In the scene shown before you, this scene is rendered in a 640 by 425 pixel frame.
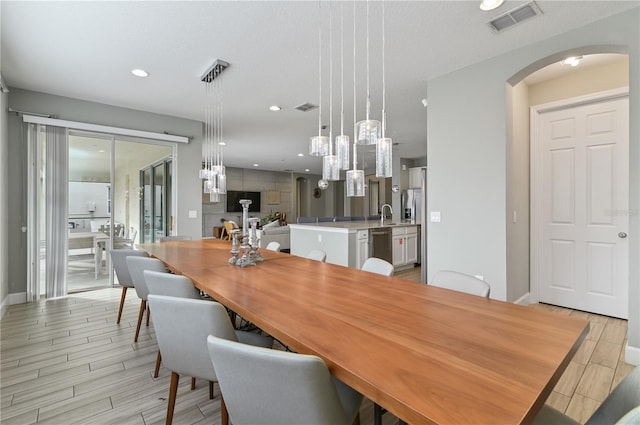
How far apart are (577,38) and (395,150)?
17.0 ft

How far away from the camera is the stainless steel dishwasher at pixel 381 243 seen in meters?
5.00

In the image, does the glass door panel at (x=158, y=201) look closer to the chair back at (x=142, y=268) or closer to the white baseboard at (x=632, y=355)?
the chair back at (x=142, y=268)

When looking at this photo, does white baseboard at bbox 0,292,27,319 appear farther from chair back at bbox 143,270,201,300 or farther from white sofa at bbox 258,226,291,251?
white sofa at bbox 258,226,291,251

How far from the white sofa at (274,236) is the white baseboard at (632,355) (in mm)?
5918

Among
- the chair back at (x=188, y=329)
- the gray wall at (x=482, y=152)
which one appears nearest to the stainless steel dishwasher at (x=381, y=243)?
the gray wall at (x=482, y=152)

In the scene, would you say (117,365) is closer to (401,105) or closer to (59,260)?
(59,260)

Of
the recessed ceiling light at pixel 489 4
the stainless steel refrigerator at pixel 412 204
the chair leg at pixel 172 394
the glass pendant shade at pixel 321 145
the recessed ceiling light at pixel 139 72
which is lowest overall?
the chair leg at pixel 172 394

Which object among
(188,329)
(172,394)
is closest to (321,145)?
(188,329)

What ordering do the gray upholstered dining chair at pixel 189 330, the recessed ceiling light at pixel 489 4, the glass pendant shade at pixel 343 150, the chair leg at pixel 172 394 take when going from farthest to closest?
the recessed ceiling light at pixel 489 4 < the glass pendant shade at pixel 343 150 < the chair leg at pixel 172 394 < the gray upholstered dining chair at pixel 189 330

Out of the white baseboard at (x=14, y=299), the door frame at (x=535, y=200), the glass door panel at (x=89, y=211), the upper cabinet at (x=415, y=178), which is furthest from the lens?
the upper cabinet at (x=415, y=178)

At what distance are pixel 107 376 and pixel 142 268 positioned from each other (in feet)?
2.49

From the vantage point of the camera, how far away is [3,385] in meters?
1.95

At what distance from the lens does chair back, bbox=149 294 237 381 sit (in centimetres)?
119

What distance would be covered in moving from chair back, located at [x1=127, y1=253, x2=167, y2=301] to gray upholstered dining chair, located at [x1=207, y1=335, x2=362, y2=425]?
1.55 meters
